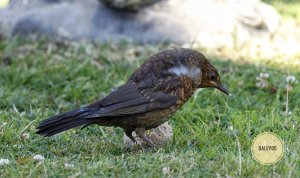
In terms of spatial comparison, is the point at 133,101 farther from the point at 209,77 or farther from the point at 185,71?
the point at 209,77

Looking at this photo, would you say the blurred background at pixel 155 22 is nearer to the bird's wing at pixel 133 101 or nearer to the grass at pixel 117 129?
the grass at pixel 117 129

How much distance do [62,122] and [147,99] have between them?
689 mm

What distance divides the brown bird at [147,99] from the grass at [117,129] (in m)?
0.23

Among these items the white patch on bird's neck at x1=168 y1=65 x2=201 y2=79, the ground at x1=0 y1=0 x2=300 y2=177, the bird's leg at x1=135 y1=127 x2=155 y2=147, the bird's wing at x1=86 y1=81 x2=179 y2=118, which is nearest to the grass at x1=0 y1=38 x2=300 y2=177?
the ground at x1=0 y1=0 x2=300 y2=177

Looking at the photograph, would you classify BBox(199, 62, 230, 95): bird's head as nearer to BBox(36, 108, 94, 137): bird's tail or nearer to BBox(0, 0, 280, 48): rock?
BBox(36, 108, 94, 137): bird's tail

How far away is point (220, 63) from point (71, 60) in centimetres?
163

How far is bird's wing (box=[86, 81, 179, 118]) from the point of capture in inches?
227

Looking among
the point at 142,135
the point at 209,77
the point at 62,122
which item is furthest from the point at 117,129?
the point at 62,122

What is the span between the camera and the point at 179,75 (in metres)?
6.00

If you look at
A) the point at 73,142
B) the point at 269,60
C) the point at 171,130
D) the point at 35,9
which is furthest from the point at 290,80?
the point at 35,9

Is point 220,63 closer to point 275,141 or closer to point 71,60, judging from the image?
point 71,60

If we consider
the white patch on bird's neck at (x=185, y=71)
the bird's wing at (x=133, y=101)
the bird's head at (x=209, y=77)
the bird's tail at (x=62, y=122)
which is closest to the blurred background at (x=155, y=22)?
the bird's head at (x=209, y=77)

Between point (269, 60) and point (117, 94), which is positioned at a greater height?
point (117, 94)

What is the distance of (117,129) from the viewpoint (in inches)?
261
